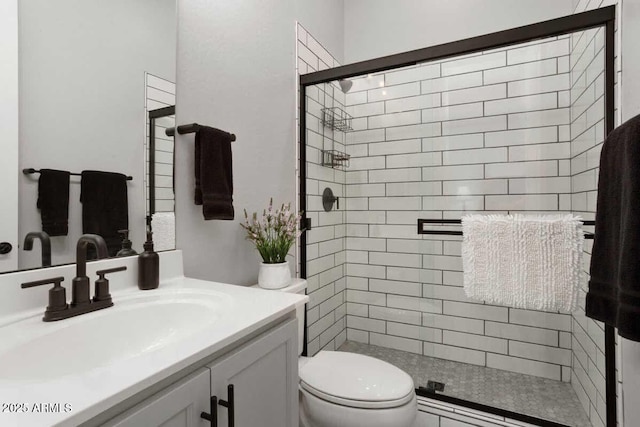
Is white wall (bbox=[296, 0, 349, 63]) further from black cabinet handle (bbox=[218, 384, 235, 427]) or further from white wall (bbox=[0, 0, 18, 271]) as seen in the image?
black cabinet handle (bbox=[218, 384, 235, 427])

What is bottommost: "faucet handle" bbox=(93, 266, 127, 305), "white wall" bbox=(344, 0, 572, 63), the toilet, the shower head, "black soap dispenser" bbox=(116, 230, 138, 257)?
the toilet

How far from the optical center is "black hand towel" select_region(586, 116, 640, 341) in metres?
0.85

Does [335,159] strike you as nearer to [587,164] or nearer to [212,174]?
[212,174]

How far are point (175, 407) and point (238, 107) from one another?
1.28 m

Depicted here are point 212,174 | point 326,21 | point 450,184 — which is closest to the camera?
point 212,174

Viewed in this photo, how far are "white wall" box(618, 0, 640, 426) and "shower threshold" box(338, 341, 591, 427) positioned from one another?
392mm

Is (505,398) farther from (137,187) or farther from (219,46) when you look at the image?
(219,46)

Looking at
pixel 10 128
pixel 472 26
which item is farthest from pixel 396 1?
pixel 10 128

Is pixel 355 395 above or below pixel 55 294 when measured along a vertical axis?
below

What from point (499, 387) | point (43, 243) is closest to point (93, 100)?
point (43, 243)

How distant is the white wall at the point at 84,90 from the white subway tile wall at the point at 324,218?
1.05 meters

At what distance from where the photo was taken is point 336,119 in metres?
2.30

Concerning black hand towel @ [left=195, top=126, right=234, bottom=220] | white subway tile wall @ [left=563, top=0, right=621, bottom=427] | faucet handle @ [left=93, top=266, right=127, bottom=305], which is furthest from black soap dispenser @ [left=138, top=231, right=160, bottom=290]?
white subway tile wall @ [left=563, top=0, right=621, bottom=427]

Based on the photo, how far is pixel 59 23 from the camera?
36.1 inches
